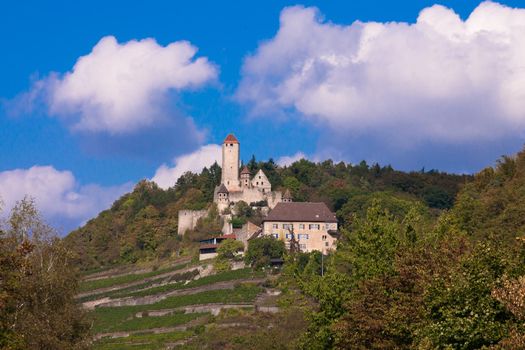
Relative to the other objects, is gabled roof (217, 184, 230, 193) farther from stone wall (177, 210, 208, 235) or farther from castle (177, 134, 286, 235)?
stone wall (177, 210, 208, 235)

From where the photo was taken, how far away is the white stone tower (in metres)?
127

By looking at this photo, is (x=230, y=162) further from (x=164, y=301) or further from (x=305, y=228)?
(x=164, y=301)

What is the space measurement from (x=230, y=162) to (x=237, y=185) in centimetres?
369

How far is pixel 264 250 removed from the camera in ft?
327

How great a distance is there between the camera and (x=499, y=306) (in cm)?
2591

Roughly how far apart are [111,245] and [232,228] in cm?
2074

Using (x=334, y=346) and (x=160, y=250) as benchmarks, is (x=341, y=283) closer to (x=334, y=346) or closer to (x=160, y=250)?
(x=334, y=346)

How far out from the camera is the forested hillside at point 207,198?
11912 centimetres

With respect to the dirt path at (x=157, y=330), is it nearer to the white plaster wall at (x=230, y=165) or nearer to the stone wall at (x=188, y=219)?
the stone wall at (x=188, y=219)

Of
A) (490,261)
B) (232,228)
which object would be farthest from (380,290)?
(232,228)

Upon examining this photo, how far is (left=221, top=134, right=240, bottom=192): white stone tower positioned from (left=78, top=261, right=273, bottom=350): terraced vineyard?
64.5 feet

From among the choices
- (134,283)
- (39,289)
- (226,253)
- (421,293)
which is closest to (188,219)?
(134,283)

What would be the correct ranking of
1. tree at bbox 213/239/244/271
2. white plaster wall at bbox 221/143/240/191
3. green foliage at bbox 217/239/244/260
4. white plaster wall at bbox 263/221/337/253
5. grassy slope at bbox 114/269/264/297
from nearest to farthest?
grassy slope at bbox 114/269/264/297 < tree at bbox 213/239/244/271 < green foliage at bbox 217/239/244/260 < white plaster wall at bbox 263/221/337/253 < white plaster wall at bbox 221/143/240/191

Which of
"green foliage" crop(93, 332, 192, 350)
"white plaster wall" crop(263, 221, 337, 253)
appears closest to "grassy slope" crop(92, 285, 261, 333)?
"green foliage" crop(93, 332, 192, 350)
